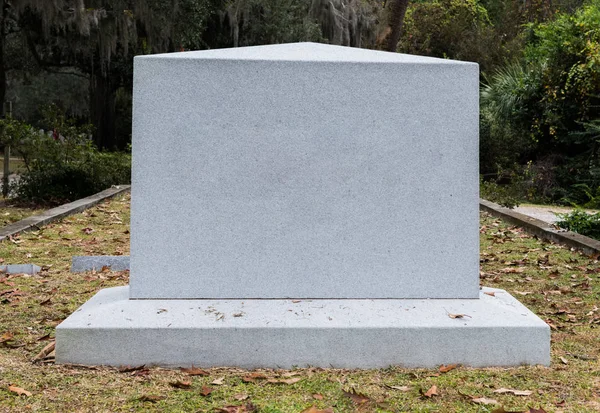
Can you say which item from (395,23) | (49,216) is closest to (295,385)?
(49,216)

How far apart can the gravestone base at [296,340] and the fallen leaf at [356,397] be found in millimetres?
389

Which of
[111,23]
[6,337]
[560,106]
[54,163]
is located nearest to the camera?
[6,337]

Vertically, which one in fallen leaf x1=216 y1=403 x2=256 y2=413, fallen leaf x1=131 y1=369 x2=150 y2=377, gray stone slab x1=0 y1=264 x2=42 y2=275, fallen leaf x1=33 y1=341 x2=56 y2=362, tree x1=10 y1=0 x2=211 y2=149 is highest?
tree x1=10 y1=0 x2=211 y2=149

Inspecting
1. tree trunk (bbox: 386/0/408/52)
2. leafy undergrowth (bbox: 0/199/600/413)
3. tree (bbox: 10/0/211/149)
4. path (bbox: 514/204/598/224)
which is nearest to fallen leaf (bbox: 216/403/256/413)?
leafy undergrowth (bbox: 0/199/600/413)

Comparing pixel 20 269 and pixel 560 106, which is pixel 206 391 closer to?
pixel 20 269

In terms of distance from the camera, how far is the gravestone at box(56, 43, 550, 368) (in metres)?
3.96

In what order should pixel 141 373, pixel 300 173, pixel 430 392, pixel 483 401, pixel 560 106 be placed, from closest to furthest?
1. pixel 483 401
2. pixel 430 392
3. pixel 141 373
4. pixel 300 173
5. pixel 560 106

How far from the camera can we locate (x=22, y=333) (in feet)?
14.2

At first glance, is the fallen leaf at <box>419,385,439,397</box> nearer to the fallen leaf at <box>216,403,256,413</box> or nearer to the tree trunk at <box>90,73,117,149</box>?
the fallen leaf at <box>216,403,256,413</box>

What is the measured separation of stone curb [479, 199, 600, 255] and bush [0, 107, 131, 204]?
7.23 meters

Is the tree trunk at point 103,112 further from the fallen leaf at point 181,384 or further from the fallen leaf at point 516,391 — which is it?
the fallen leaf at point 516,391

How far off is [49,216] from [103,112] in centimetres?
1604

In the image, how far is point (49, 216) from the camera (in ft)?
32.1

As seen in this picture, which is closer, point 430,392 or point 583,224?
point 430,392
